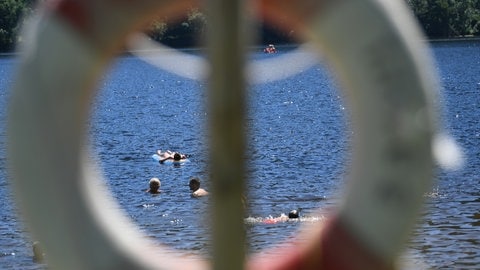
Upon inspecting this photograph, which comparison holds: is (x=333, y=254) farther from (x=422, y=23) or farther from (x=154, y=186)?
(x=422, y=23)

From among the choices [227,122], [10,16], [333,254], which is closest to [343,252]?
[333,254]

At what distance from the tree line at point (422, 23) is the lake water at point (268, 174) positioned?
33.8 meters

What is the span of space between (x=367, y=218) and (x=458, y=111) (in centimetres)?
3097

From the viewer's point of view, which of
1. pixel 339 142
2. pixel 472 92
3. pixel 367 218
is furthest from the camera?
pixel 472 92

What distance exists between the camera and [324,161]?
2334 cm

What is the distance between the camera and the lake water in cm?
1409

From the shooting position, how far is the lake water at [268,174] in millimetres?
14086

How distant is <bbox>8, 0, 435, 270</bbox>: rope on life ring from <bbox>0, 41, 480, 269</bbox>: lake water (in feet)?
1.37

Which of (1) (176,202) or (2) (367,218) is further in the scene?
(1) (176,202)

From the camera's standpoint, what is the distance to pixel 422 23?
9281 cm

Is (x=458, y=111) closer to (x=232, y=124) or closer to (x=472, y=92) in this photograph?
(x=472, y=92)

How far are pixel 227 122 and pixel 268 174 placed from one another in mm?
17007

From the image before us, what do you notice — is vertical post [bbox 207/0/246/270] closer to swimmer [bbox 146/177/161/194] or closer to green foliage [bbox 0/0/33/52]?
swimmer [bbox 146/177/161/194]

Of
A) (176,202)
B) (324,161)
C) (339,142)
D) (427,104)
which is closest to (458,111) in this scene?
(339,142)
